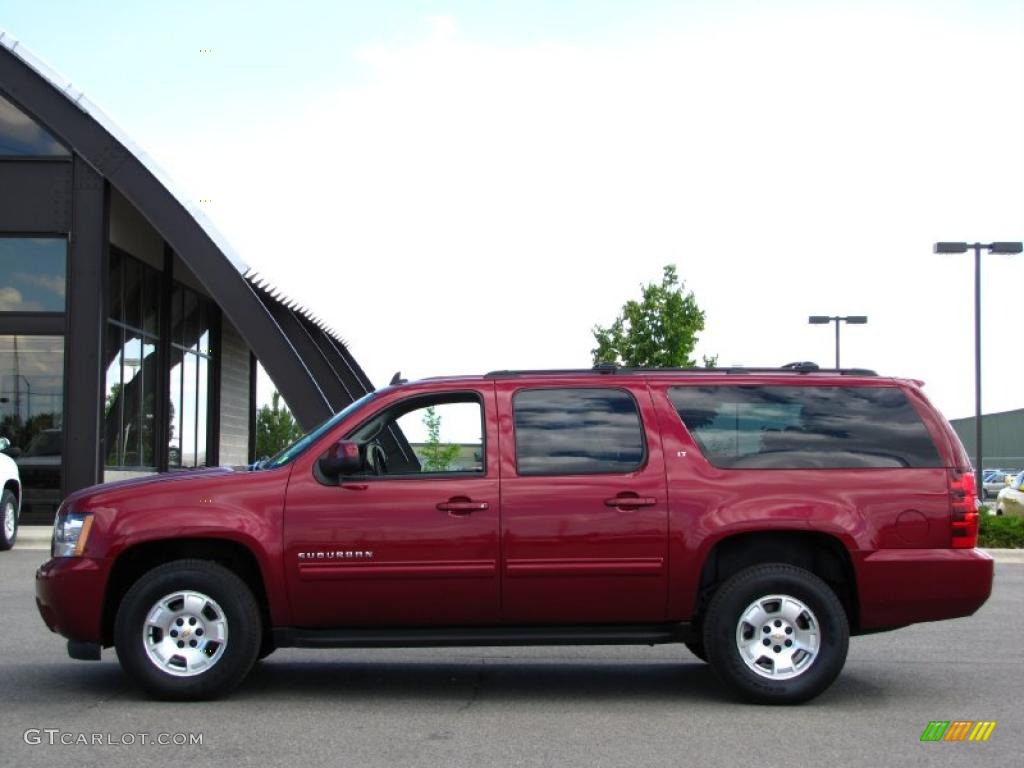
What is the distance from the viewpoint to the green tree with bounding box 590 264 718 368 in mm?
39719

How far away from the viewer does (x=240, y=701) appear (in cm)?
789

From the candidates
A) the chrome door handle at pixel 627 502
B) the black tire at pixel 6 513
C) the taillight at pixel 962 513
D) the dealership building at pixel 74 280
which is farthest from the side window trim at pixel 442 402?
the dealership building at pixel 74 280

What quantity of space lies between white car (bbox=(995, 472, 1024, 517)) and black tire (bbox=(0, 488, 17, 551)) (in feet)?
63.6

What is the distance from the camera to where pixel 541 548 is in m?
7.79

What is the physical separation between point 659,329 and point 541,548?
1289 inches

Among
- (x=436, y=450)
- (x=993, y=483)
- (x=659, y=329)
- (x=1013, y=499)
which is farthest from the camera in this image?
(x=993, y=483)

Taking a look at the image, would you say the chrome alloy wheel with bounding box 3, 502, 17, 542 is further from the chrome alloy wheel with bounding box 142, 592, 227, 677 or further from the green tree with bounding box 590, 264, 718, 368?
the green tree with bounding box 590, 264, 718, 368

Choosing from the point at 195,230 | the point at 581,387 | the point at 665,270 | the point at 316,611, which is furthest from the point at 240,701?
the point at 665,270

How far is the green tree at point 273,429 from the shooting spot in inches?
1654

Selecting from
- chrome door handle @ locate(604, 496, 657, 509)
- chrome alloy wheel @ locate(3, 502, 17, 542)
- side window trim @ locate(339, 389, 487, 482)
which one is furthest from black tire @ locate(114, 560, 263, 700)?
chrome alloy wheel @ locate(3, 502, 17, 542)

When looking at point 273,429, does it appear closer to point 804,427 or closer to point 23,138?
point 23,138

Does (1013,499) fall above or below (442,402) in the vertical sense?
below

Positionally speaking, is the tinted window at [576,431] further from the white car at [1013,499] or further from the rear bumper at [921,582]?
the white car at [1013,499]

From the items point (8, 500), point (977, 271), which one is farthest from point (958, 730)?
point (977, 271)
